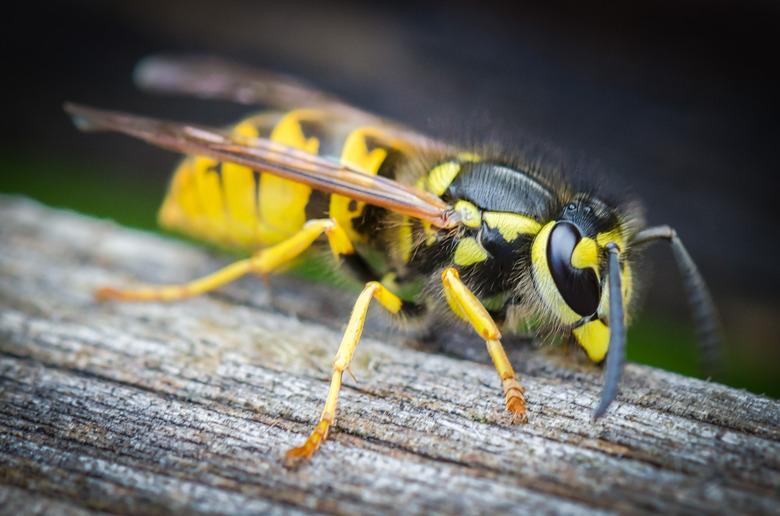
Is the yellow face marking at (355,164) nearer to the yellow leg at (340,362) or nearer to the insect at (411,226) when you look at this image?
the insect at (411,226)

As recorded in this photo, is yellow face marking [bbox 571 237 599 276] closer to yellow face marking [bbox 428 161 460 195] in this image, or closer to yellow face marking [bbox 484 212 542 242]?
yellow face marking [bbox 484 212 542 242]

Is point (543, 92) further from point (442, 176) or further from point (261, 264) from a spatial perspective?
point (261, 264)

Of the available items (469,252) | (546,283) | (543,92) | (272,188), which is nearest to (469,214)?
(469,252)

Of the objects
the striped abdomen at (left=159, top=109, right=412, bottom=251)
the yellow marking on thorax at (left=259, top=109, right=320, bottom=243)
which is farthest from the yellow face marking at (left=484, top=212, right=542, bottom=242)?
the yellow marking on thorax at (left=259, top=109, right=320, bottom=243)

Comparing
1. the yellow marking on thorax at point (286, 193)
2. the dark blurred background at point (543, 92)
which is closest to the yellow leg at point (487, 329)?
the dark blurred background at point (543, 92)

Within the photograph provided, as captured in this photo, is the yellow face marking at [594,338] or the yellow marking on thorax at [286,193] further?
the yellow marking on thorax at [286,193]
